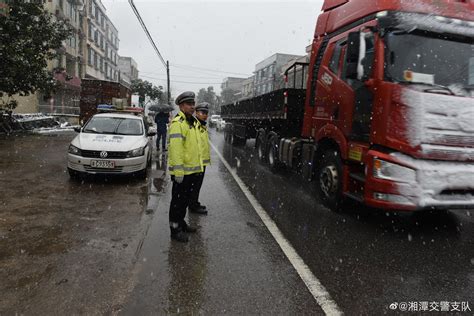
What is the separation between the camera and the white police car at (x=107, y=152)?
7348 millimetres

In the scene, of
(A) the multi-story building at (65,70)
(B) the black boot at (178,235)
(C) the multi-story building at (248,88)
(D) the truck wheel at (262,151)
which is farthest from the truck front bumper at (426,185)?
(C) the multi-story building at (248,88)

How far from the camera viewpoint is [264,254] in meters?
4.16

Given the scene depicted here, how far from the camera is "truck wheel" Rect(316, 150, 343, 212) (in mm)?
5777

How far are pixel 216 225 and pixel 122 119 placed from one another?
5064mm

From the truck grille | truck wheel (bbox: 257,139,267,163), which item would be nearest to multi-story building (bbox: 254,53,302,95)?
truck wheel (bbox: 257,139,267,163)

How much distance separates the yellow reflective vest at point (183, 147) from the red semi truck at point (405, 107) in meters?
2.31

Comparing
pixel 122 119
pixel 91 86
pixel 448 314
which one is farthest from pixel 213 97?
pixel 448 314

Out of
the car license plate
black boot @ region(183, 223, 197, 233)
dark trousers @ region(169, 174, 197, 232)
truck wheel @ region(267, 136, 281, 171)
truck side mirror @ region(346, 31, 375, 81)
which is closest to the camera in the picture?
dark trousers @ region(169, 174, 197, 232)

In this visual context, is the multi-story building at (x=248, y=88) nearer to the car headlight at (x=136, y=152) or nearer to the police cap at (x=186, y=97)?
the car headlight at (x=136, y=152)

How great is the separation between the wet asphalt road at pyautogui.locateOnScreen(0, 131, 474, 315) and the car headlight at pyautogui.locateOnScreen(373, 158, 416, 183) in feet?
2.78

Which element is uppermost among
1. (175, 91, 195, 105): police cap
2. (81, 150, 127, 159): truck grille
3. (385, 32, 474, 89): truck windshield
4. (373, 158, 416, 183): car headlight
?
(385, 32, 474, 89): truck windshield

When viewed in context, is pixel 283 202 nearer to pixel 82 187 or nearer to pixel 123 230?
pixel 123 230

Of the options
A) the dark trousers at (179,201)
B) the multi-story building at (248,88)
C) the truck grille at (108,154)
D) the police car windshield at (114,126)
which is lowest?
the dark trousers at (179,201)

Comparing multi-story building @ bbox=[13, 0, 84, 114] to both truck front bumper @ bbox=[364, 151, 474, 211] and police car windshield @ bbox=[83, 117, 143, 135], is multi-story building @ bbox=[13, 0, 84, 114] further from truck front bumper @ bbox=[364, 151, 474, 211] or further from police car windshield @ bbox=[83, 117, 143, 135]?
truck front bumper @ bbox=[364, 151, 474, 211]
